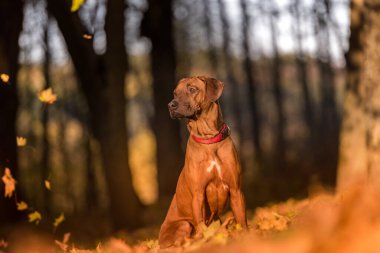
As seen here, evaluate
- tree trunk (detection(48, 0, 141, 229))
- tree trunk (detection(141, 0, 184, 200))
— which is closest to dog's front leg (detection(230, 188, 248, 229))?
tree trunk (detection(48, 0, 141, 229))

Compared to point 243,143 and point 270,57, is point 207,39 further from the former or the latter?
point 243,143

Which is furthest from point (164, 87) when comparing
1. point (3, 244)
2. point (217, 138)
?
point (217, 138)

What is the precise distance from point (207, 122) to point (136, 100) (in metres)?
30.0

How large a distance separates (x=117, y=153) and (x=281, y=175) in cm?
1519

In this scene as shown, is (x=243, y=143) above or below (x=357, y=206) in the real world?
below

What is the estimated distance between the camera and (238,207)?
5.41 metres

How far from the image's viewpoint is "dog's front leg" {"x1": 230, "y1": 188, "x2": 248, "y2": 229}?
539cm

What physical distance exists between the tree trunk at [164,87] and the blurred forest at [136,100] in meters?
0.03

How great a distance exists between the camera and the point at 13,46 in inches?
501

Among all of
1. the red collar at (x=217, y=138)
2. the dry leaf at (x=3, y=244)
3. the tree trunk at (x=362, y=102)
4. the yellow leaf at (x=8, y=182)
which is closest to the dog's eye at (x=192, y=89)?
the red collar at (x=217, y=138)

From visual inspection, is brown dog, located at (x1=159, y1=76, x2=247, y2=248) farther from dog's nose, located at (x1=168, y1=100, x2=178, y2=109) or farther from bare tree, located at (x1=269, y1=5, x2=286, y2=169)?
bare tree, located at (x1=269, y1=5, x2=286, y2=169)

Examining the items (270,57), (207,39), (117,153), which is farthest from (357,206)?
(270,57)

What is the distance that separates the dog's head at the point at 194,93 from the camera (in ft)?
17.2

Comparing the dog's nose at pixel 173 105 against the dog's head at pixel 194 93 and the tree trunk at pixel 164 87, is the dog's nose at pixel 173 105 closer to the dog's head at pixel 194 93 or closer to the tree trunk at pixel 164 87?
the dog's head at pixel 194 93
